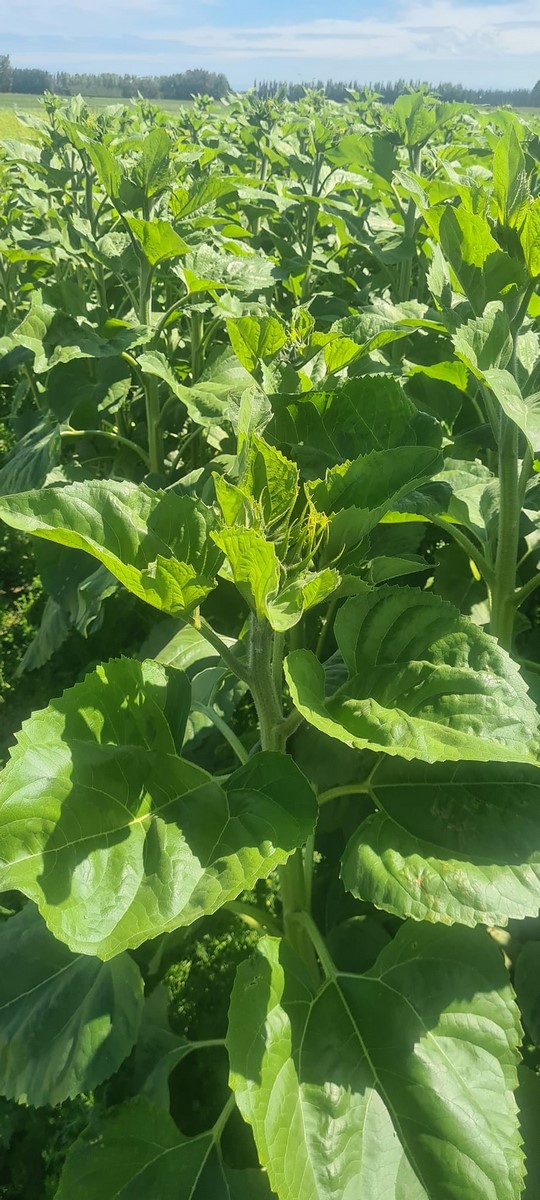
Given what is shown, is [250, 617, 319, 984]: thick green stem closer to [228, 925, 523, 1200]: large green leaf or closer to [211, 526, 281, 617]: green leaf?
[211, 526, 281, 617]: green leaf

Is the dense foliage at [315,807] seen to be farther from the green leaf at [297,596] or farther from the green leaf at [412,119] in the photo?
the green leaf at [412,119]

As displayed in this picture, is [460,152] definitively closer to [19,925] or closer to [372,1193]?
[19,925]

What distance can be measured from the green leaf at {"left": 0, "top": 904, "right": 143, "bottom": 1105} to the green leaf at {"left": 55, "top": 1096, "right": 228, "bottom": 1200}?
14cm

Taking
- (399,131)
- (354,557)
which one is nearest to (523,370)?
(354,557)

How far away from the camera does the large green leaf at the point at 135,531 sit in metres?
1.17

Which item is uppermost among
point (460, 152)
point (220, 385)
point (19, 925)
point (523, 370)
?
point (460, 152)

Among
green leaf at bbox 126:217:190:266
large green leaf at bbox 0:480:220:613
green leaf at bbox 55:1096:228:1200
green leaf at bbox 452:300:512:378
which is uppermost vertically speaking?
green leaf at bbox 126:217:190:266

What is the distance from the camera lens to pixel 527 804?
1340 mm

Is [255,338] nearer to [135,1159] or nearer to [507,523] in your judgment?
[507,523]

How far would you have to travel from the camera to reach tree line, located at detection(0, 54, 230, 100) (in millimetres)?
26750

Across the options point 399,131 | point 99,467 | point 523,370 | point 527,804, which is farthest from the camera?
point 399,131

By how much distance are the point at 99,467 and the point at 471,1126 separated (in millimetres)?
3585

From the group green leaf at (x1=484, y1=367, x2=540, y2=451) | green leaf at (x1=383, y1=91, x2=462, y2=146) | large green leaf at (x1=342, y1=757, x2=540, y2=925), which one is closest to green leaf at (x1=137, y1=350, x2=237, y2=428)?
green leaf at (x1=484, y1=367, x2=540, y2=451)

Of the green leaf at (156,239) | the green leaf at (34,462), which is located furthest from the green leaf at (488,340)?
the green leaf at (34,462)
